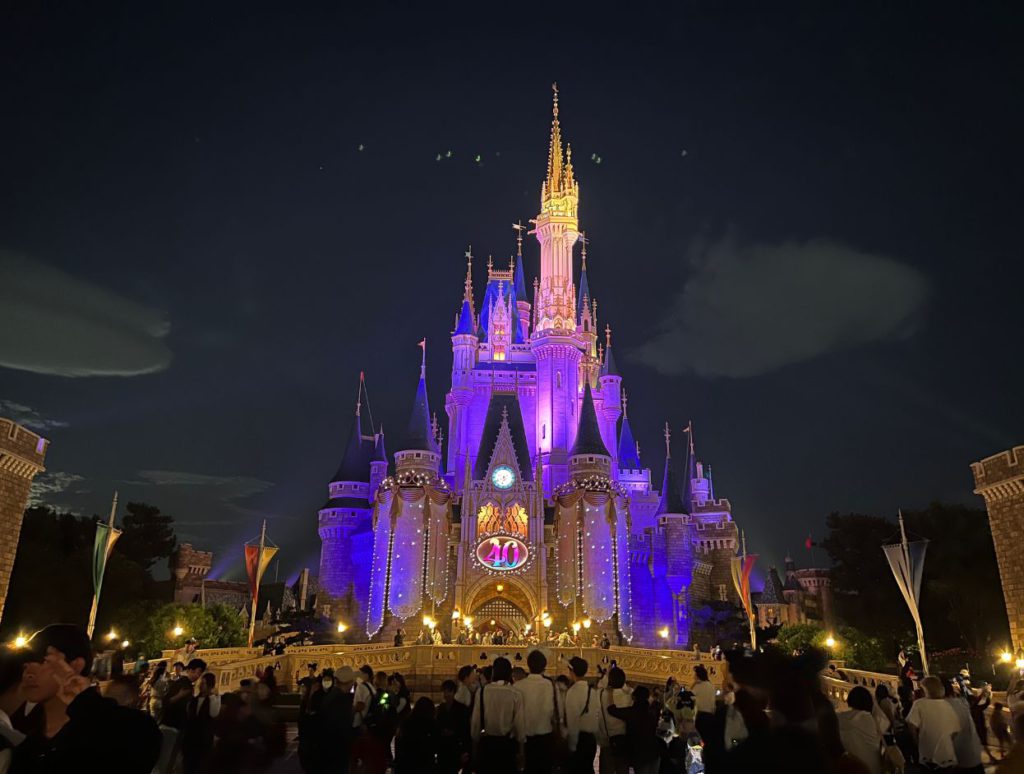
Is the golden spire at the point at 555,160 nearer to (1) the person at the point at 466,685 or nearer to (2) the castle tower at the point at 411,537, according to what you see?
(2) the castle tower at the point at 411,537

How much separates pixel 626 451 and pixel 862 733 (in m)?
53.5

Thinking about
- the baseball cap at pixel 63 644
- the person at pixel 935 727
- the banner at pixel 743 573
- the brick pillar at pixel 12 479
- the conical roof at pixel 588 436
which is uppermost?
the conical roof at pixel 588 436

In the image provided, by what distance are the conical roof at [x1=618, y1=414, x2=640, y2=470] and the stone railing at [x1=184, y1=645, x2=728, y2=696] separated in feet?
90.3

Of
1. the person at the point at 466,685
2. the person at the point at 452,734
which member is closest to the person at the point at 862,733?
the person at the point at 452,734

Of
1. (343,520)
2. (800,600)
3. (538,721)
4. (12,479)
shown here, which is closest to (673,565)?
(800,600)

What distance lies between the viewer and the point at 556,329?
53.1 metres

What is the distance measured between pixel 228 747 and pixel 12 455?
2092 centimetres

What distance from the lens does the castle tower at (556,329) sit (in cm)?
5078

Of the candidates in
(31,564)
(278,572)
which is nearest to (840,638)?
(31,564)

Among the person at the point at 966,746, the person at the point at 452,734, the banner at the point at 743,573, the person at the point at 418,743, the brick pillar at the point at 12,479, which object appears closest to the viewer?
the person at the point at 966,746

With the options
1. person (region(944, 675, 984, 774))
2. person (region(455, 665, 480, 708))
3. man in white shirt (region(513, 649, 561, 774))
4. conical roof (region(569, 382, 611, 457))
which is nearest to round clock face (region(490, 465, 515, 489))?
conical roof (region(569, 382, 611, 457))

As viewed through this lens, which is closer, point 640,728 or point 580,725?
point 580,725

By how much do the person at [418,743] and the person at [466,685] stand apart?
4.23 ft

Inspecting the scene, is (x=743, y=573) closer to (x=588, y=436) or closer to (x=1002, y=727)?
(x=588, y=436)
